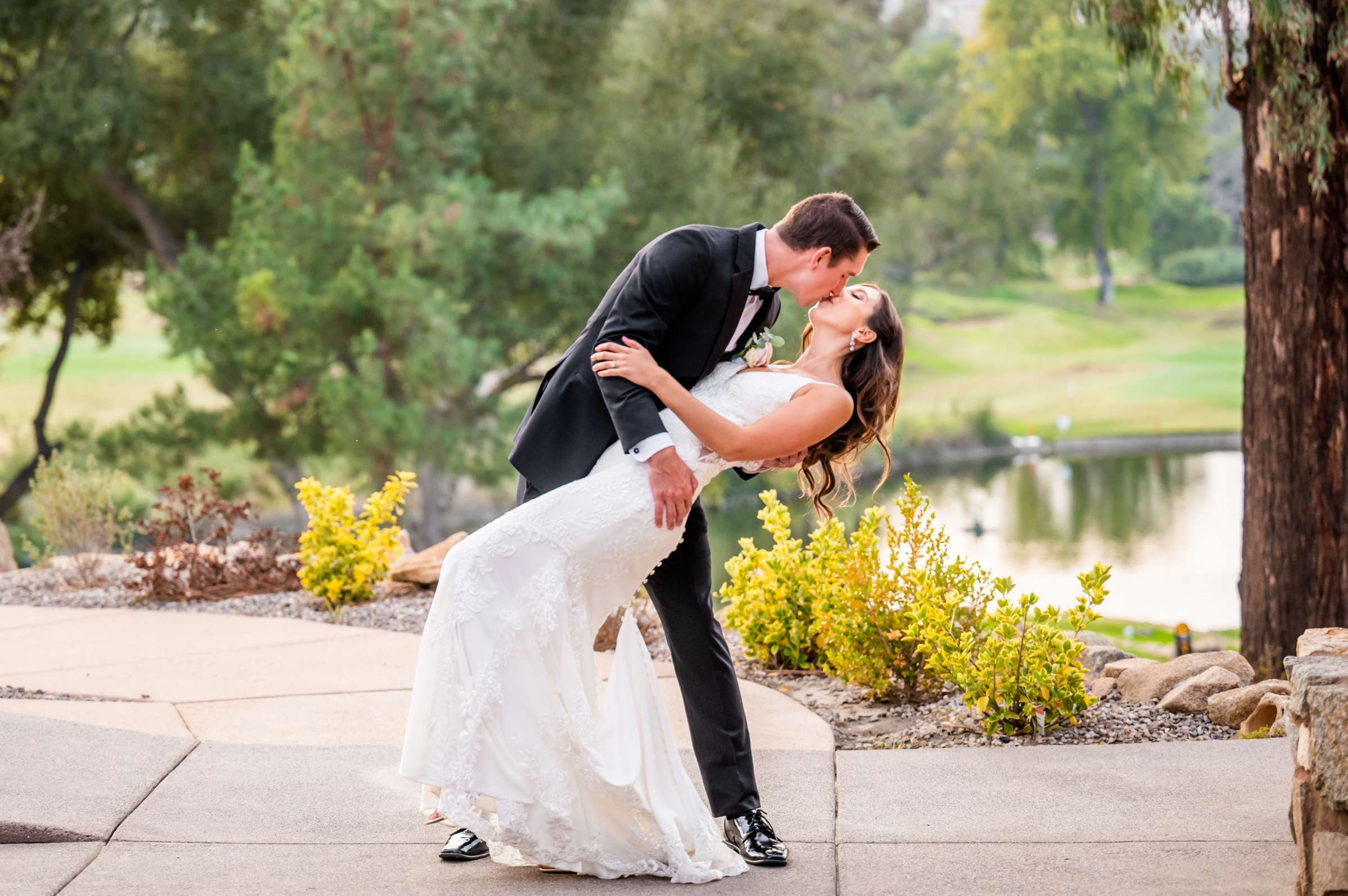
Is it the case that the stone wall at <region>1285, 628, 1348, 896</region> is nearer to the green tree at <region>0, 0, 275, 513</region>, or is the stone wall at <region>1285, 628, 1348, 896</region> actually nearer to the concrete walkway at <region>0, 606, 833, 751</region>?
the concrete walkway at <region>0, 606, 833, 751</region>

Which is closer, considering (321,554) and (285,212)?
(321,554)

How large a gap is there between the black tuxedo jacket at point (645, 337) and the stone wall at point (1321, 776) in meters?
1.62

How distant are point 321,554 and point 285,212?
1126 cm

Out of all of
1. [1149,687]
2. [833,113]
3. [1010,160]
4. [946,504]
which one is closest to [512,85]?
[833,113]

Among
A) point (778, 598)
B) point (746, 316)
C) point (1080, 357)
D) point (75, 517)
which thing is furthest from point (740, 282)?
point (1080, 357)

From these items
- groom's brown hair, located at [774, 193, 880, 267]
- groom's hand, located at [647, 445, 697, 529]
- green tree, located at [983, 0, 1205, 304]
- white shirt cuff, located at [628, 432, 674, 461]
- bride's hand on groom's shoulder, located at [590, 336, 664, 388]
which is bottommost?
groom's hand, located at [647, 445, 697, 529]

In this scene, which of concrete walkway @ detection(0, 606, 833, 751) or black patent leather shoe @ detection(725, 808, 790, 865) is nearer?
black patent leather shoe @ detection(725, 808, 790, 865)

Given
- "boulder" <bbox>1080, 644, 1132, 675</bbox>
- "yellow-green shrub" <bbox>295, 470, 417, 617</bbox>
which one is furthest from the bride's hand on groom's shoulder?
"yellow-green shrub" <bbox>295, 470, 417, 617</bbox>

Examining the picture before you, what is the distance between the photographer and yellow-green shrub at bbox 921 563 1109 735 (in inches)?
175

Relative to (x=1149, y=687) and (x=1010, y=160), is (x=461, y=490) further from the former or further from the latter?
(x=1149, y=687)

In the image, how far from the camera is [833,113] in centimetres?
2488

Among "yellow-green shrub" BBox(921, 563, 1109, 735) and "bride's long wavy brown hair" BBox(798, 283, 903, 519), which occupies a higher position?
"bride's long wavy brown hair" BBox(798, 283, 903, 519)

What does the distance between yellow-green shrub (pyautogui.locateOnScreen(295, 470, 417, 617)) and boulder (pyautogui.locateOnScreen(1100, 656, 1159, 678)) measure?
140 inches

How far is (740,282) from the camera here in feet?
11.4
